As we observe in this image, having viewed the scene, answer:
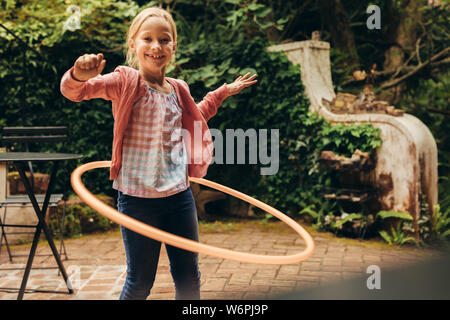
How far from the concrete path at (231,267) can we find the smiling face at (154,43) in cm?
198

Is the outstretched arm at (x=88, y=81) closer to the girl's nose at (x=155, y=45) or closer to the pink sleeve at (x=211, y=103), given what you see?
the girl's nose at (x=155, y=45)

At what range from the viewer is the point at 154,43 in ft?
6.61

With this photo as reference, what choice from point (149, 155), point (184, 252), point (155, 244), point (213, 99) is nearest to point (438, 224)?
point (213, 99)

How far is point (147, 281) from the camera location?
2098 millimetres

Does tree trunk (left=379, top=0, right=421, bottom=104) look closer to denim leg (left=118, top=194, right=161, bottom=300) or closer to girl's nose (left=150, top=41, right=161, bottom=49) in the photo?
girl's nose (left=150, top=41, right=161, bottom=49)

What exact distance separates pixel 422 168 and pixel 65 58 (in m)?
4.74

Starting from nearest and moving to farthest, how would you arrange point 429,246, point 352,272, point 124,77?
point 124,77
point 352,272
point 429,246

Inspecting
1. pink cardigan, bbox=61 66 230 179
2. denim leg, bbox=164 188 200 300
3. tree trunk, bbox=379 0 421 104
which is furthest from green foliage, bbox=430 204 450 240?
denim leg, bbox=164 188 200 300

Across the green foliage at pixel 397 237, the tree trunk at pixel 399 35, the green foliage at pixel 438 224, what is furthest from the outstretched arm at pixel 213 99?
the tree trunk at pixel 399 35

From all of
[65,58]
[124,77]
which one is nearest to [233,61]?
[65,58]

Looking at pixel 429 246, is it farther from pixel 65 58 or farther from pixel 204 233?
pixel 65 58

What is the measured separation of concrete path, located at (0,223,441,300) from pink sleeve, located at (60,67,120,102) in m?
1.93

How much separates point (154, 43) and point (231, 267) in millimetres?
2636

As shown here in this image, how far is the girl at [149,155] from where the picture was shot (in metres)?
2.00
